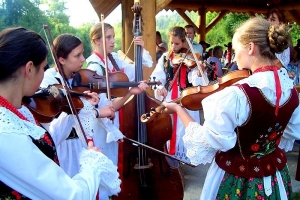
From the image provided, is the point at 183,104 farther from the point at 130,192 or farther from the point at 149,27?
the point at 149,27

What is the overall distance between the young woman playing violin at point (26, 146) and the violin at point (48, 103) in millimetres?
557

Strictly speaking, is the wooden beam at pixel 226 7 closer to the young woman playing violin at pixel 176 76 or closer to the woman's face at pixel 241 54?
the young woman playing violin at pixel 176 76

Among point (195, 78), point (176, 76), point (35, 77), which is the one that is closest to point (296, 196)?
point (195, 78)

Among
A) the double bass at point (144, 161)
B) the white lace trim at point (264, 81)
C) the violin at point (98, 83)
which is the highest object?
the white lace trim at point (264, 81)

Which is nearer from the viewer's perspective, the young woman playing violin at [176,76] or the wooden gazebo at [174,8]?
the wooden gazebo at [174,8]

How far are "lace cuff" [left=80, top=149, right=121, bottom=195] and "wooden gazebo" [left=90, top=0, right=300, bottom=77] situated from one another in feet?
7.05

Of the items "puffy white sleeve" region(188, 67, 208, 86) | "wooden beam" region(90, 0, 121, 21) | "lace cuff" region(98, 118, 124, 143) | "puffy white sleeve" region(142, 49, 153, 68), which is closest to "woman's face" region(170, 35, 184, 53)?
"puffy white sleeve" region(188, 67, 208, 86)

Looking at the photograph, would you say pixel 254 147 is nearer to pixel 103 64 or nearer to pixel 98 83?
pixel 98 83

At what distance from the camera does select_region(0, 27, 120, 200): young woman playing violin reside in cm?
90

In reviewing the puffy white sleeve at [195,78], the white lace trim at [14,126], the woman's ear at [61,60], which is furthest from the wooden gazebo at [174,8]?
the white lace trim at [14,126]

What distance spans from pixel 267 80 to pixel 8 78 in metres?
1.05

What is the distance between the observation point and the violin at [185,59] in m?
3.45

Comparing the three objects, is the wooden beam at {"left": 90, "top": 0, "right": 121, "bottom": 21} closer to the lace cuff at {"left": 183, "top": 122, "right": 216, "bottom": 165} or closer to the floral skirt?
the lace cuff at {"left": 183, "top": 122, "right": 216, "bottom": 165}

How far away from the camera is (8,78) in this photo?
1.01m
